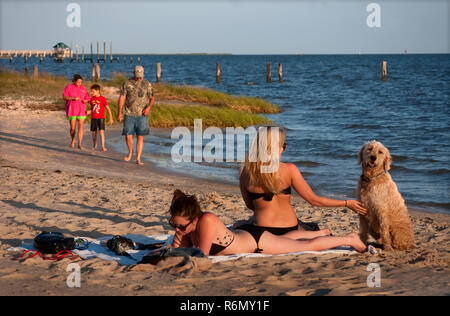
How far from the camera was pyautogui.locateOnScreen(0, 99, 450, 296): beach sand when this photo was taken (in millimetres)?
4688

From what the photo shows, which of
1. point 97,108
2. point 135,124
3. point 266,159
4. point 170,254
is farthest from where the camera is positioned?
point 97,108

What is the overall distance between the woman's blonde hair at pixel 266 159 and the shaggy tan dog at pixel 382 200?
1030 mm

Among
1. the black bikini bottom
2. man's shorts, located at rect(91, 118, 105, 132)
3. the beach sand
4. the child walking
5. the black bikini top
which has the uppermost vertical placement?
the child walking

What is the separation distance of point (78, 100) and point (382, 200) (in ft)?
29.8

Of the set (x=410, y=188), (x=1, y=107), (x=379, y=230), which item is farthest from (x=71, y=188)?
(x=1, y=107)

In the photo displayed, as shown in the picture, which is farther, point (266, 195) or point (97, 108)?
point (97, 108)

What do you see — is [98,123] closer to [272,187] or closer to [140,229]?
[140,229]

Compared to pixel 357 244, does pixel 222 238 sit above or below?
above

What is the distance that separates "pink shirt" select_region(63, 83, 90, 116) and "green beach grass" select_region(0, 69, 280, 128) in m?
5.76

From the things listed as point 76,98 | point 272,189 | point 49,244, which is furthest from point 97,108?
point 272,189

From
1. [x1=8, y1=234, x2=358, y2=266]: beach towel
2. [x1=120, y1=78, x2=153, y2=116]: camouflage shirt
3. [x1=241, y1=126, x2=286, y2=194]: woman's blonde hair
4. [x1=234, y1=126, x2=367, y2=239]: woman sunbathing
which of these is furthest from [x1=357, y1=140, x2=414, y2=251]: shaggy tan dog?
[x1=120, y1=78, x2=153, y2=116]: camouflage shirt

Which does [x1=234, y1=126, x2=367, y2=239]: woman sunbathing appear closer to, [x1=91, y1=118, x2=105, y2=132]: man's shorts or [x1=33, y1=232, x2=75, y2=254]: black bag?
[x1=33, y1=232, x2=75, y2=254]: black bag

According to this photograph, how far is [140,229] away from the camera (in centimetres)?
701

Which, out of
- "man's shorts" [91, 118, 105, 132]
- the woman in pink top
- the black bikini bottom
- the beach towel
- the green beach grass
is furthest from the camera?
the green beach grass
